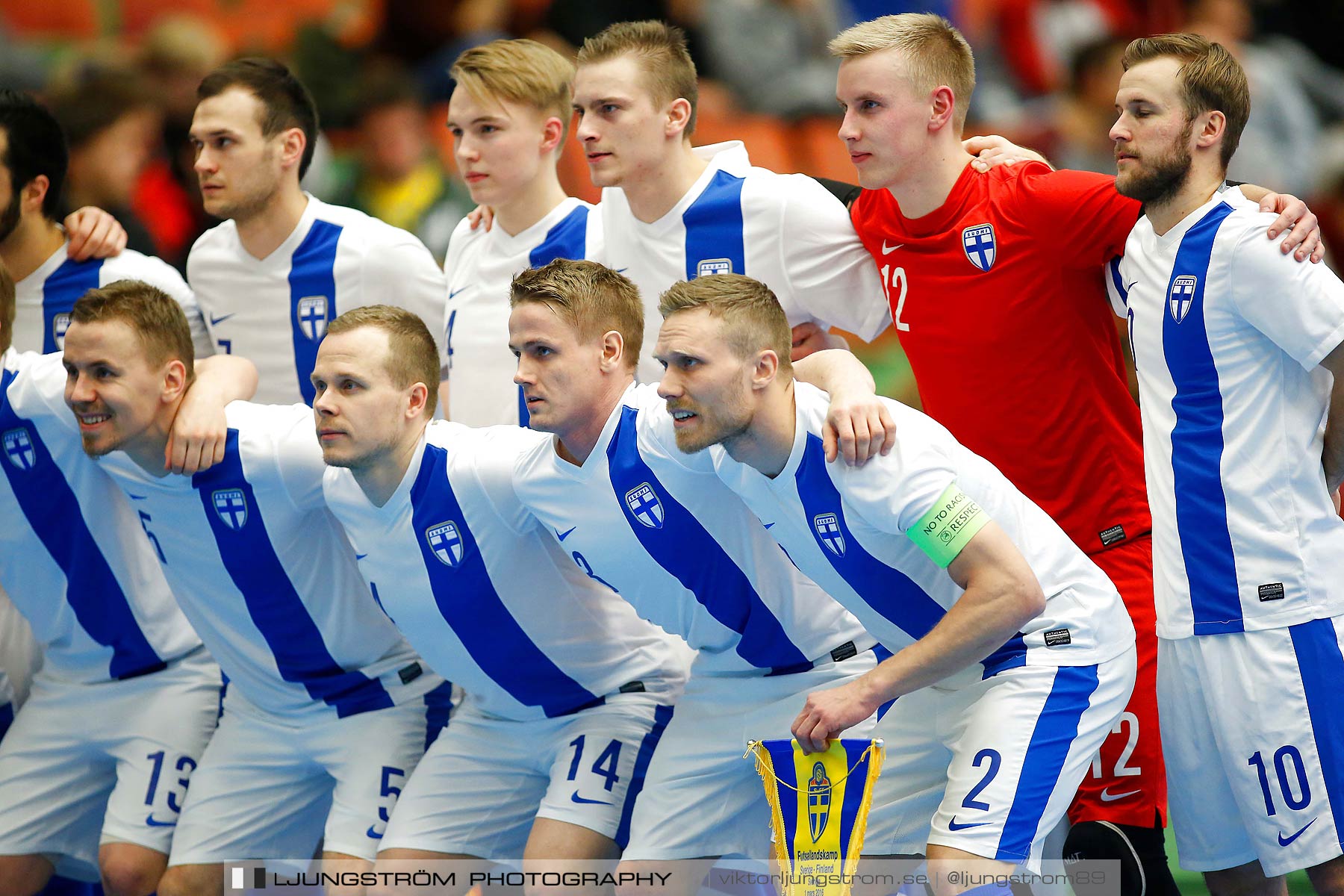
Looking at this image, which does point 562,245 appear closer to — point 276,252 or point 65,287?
point 276,252

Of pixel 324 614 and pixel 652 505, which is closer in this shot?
pixel 652 505

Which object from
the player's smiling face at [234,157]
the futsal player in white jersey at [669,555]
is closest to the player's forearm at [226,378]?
the player's smiling face at [234,157]

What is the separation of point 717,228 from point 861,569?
154 cm

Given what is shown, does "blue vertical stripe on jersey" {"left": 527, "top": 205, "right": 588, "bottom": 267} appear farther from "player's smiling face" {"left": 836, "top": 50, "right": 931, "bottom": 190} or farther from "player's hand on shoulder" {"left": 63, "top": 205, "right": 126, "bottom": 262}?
"player's hand on shoulder" {"left": 63, "top": 205, "right": 126, "bottom": 262}

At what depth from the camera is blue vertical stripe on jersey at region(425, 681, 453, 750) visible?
519cm

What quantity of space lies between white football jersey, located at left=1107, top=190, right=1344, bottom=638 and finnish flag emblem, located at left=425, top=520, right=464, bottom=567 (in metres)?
2.16

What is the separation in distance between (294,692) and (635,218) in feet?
6.69

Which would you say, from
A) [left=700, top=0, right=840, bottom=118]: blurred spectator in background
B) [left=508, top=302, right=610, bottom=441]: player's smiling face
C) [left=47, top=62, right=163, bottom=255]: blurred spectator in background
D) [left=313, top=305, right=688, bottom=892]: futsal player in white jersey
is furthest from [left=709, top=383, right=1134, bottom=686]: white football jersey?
[left=700, top=0, right=840, bottom=118]: blurred spectator in background

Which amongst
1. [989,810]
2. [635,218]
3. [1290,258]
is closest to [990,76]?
[635,218]

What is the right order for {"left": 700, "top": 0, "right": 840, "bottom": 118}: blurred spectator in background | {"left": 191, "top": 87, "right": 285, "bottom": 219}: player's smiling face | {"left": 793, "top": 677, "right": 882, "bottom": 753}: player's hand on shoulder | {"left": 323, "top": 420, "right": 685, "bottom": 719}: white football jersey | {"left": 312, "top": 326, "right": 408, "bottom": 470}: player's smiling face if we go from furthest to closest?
{"left": 700, "top": 0, "right": 840, "bottom": 118}: blurred spectator in background → {"left": 191, "top": 87, "right": 285, "bottom": 219}: player's smiling face → {"left": 323, "top": 420, "right": 685, "bottom": 719}: white football jersey → {"left": 312, "top": 326, "right": 408, "bottom": 470}: player's smiling face → {"left": 793, "top": 677, "right": 882, "bottom": 753}: player's hand on shoulder

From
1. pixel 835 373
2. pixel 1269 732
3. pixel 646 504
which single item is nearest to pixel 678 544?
pixel 646 504

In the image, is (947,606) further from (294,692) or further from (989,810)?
(294,692)

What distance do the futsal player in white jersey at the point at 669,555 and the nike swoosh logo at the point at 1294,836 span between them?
117 cm

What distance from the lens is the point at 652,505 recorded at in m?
4.36
